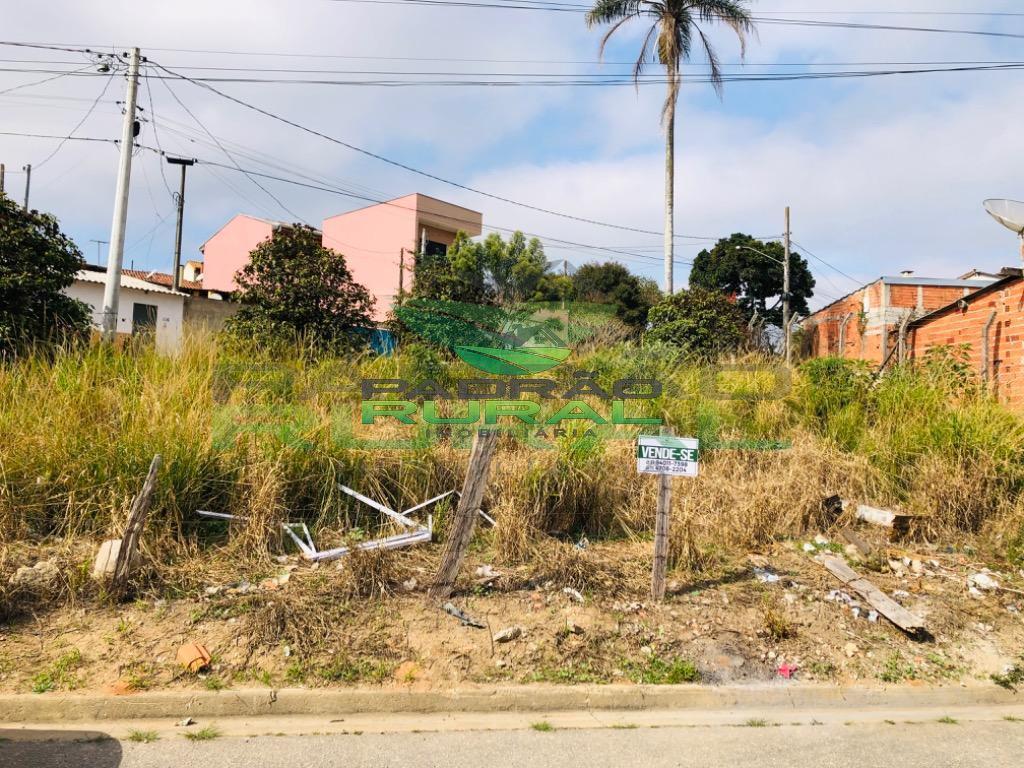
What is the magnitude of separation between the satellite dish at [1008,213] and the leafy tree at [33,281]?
10.8 metres

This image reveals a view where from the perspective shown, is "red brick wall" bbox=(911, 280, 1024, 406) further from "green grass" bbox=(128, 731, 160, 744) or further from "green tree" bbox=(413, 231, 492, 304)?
"green grass" bbox=(128, 731, 160, 744)

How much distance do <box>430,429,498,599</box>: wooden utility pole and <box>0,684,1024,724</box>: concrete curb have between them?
0.84 m

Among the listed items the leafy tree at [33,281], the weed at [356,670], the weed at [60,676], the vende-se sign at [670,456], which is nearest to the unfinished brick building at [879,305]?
the vende-se sign at [670,456]

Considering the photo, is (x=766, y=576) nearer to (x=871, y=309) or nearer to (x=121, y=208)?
(x=121, y=208)

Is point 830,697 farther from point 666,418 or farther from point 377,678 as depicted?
point 666,418

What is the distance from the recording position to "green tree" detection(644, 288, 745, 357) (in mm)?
11898

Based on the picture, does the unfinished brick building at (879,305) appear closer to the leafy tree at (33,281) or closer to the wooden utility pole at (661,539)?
the wooden utility pole at (661,539)

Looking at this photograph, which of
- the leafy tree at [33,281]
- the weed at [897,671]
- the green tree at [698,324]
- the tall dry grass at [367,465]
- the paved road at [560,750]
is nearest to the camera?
the paved road at [560,750]

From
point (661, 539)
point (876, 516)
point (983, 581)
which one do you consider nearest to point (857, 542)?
point (876, 516)

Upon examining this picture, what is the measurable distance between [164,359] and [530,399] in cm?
397

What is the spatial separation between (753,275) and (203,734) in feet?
98.5

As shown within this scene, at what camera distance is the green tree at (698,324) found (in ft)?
39.0

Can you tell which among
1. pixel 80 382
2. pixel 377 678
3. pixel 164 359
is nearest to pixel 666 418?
pixel 377 678

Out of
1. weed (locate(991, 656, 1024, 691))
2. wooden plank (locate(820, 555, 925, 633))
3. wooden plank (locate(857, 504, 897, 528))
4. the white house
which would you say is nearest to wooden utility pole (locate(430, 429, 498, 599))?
wooden plank (locate(820, 555, 925, 633))
